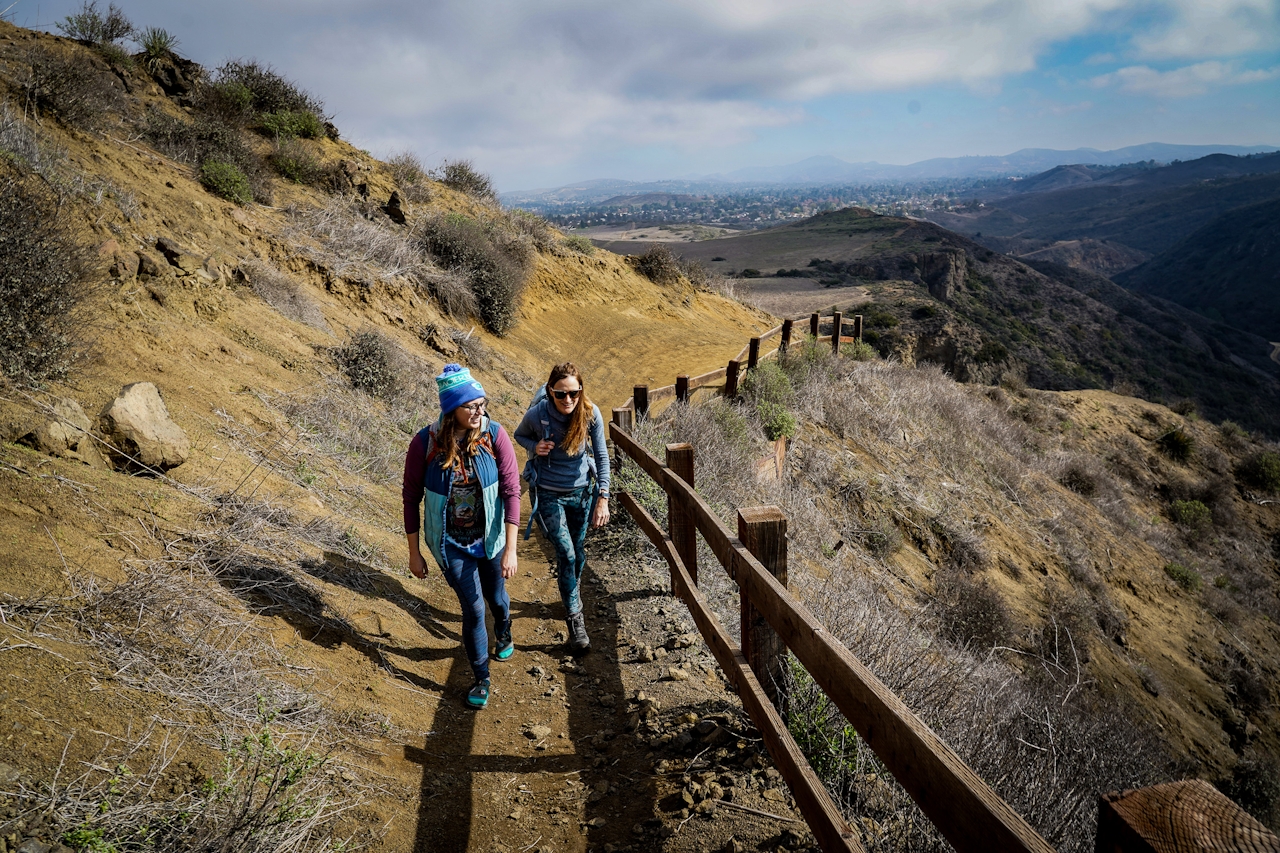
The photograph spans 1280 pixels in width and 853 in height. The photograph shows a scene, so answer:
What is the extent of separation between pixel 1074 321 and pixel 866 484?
2043 inches

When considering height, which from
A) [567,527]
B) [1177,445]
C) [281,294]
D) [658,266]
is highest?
[658,266]

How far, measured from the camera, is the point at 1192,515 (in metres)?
16.6

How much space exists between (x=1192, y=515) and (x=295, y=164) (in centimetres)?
2399

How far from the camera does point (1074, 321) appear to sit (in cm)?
5009

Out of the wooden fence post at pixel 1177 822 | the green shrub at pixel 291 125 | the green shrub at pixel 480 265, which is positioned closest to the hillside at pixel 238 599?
the wooden fence post at pixel 1177 822

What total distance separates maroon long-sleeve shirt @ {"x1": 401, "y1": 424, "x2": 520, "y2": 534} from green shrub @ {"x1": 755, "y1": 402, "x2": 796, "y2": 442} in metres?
6.18

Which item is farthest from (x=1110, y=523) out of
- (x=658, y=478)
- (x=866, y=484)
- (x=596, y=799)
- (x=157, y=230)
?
(x=157, y=230)

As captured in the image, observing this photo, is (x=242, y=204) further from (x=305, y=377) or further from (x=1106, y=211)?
(x=1106, y=211)

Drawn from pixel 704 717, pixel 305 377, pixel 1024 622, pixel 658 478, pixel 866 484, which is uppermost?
pixel 305 377

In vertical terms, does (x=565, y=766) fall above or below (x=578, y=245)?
below

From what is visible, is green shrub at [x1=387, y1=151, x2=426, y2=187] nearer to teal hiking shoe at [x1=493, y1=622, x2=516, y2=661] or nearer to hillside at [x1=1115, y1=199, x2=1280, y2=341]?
teal hiking shoe at [x1=493, y1=622, x2=516, y2=661]

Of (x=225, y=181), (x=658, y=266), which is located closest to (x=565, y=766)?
(x=225, y=181)

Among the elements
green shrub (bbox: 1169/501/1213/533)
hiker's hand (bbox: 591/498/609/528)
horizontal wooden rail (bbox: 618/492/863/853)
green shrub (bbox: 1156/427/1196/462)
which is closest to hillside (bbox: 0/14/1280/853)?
green shrub (bbox: 1169/501/1213/533)

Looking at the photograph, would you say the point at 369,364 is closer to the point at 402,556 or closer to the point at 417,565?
the point at 402,556
